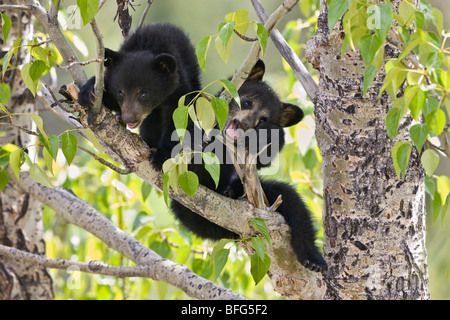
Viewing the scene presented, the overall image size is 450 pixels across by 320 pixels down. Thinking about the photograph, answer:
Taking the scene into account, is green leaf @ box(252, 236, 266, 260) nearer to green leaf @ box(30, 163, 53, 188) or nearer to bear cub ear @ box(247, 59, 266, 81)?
green leaf @ box(30, 163, 53, 188)

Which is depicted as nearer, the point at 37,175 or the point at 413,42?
the point at 413,42

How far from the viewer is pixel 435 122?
130cm

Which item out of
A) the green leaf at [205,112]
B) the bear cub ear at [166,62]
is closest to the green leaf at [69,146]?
the green leaf at [205,112]

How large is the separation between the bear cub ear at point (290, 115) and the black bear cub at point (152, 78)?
1.53 feet

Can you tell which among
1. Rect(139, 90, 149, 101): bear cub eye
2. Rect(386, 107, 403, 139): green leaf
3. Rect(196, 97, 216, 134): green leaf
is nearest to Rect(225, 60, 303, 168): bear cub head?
Rect(139, 90, 149, 101): bear cub eye

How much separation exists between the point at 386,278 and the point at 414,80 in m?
0.85

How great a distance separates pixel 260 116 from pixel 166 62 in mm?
538

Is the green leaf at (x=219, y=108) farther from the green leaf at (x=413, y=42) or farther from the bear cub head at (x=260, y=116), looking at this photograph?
the bear cub head at (x=260, y=116)

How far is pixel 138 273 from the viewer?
246 centimetres

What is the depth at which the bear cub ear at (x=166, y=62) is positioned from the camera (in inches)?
104

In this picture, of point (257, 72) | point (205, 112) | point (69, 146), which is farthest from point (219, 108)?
point (257, 72)

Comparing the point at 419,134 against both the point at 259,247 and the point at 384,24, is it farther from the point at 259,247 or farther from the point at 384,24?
the point at 259,247
